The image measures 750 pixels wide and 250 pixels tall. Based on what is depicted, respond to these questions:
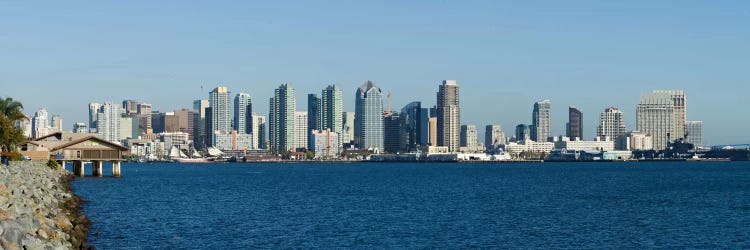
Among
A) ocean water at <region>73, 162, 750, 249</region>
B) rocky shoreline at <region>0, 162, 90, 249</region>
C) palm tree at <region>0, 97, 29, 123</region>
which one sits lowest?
ocean water at <region>73, 162, 750, 249</region>

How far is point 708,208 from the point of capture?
6650 cm

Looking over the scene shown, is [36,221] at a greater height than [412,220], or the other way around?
[36,221]

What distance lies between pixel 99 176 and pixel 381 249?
7280 cm

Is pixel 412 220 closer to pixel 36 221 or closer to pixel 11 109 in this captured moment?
pixel 36 221

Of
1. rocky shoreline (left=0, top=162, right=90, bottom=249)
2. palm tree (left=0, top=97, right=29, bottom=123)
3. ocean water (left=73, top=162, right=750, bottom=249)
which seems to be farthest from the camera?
palm tree (left=0, top=97, right=29, bottom=123)

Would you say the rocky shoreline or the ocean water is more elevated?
the rocky shoreline

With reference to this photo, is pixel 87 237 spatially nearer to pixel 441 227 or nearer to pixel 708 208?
pixel 441 227

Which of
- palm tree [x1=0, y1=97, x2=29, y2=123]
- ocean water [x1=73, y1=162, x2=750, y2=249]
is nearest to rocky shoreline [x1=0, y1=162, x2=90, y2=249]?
ocean water [x1=73, y1=162, x2=750, y2=249]

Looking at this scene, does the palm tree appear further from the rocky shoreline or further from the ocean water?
the rocky shoreline

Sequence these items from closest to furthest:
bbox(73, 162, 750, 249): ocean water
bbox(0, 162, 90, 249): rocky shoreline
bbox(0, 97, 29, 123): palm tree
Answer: bbox(0, 162, 90, 249): rocky shoreline < bbox(73, 162, 750, 249): ocean water < bbox(0, 97, 29, 123): palm tree

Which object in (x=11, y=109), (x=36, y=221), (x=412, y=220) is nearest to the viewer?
(x=36, y=221)

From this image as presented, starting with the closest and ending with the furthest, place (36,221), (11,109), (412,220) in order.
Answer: (36,221) → (412,220) → (11,109)

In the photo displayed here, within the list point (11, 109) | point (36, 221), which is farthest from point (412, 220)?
point (11, 109)

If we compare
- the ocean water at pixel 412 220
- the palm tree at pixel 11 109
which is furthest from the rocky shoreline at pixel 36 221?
the palm tree at pixel 11 109
